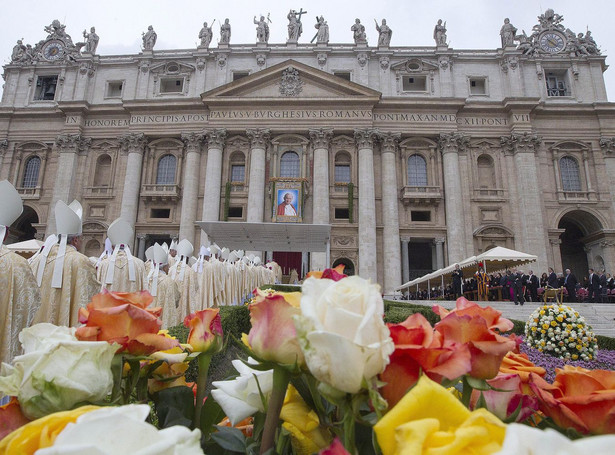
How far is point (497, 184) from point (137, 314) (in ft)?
98.0

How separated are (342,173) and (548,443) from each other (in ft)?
93.0

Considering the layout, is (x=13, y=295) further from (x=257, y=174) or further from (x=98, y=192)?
(x=98, y=192)

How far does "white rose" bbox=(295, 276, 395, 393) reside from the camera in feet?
2.08

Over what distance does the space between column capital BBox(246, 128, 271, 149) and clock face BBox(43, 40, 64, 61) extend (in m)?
18.2

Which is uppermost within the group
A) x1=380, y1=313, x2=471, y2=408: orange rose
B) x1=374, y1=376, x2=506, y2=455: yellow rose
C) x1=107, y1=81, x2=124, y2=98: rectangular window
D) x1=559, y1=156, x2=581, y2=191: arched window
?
x1=107, y1=81, x2=124, y2=98: rectangular window

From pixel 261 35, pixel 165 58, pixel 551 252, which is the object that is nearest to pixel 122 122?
pixel 165 58

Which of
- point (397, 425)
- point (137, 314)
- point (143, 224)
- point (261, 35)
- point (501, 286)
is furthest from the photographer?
point (261, 35)

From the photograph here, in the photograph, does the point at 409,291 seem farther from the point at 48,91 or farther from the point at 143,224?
the point at 48,91

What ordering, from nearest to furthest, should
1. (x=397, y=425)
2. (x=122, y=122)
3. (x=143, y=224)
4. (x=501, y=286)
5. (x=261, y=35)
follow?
(x=397, y=425) → (x=501, y=286) → (x=143, y=224) → (x=122, y=122) → (x=261, y=35)

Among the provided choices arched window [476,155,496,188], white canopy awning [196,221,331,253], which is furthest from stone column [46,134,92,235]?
arched window [476,155,496,188]

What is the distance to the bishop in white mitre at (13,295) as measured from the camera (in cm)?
374

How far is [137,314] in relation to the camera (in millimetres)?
900

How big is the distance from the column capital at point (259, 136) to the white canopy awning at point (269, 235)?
309 inches

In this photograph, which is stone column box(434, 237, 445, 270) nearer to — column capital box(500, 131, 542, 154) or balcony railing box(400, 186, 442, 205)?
balcony railing box(400, 186, 442, 205)
